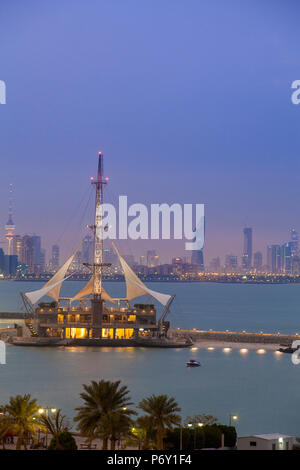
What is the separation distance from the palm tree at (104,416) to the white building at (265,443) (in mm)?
3396

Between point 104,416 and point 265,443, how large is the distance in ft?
15.1

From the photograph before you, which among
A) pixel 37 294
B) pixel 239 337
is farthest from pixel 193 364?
pixel 37 294

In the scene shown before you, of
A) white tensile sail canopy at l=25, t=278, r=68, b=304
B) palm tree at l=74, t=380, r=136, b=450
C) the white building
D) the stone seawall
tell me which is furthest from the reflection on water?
palm tree at l=74, t=380, r=136, b=450

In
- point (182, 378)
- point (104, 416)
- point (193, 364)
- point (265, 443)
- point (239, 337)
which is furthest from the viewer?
point (239, 337)

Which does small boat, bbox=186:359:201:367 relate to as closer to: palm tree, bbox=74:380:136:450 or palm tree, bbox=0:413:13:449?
palm tree, bbox=74:380:136:450

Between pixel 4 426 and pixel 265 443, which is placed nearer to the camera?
pixel 4 426

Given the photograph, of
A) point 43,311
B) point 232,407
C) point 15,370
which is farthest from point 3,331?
point 232,407

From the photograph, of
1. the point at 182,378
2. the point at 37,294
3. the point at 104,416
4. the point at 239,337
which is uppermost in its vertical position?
the point at 37,294

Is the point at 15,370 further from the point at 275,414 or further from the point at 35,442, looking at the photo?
the point at 35,442

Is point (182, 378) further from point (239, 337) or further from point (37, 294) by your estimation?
point (37, 294)

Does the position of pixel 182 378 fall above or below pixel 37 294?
below

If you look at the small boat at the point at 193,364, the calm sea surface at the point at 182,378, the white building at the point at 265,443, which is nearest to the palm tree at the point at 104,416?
the white building at the point at 265,443

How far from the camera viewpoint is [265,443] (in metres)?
21.1

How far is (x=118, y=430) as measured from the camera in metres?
20.0
